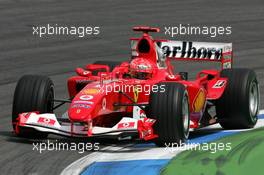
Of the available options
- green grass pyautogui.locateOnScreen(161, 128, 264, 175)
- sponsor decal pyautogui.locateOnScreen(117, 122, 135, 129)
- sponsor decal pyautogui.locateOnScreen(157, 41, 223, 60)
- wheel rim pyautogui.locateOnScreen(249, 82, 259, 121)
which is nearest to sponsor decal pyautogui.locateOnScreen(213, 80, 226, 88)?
wheel rim pyautogui.locateOnScreen(249, 82, 259, 121)

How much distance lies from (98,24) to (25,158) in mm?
14435

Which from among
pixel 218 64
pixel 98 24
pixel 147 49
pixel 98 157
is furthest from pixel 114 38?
pixel 98 157

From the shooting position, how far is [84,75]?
15.8 meters

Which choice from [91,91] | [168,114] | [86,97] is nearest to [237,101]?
[168,114]

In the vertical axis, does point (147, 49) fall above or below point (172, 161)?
above

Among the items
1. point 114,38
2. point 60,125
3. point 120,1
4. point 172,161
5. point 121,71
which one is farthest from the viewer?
point 120,1

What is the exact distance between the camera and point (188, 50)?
17.0m

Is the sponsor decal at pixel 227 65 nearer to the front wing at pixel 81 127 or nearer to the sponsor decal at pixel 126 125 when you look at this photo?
the front wing at pixel 81 127

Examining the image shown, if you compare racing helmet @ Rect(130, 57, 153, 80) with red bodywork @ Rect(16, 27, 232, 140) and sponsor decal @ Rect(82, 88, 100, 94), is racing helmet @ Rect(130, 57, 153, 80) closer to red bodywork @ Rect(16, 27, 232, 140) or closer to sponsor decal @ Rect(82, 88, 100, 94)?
red bodywork @ Rect(16, 27, 232, 140)

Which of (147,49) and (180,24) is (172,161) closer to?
(147,49)

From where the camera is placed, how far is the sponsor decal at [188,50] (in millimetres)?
16938

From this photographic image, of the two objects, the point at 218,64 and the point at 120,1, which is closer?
the point at 218,64

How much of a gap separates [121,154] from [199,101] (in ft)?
6.54

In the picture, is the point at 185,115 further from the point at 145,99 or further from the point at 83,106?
the point at 83,106
